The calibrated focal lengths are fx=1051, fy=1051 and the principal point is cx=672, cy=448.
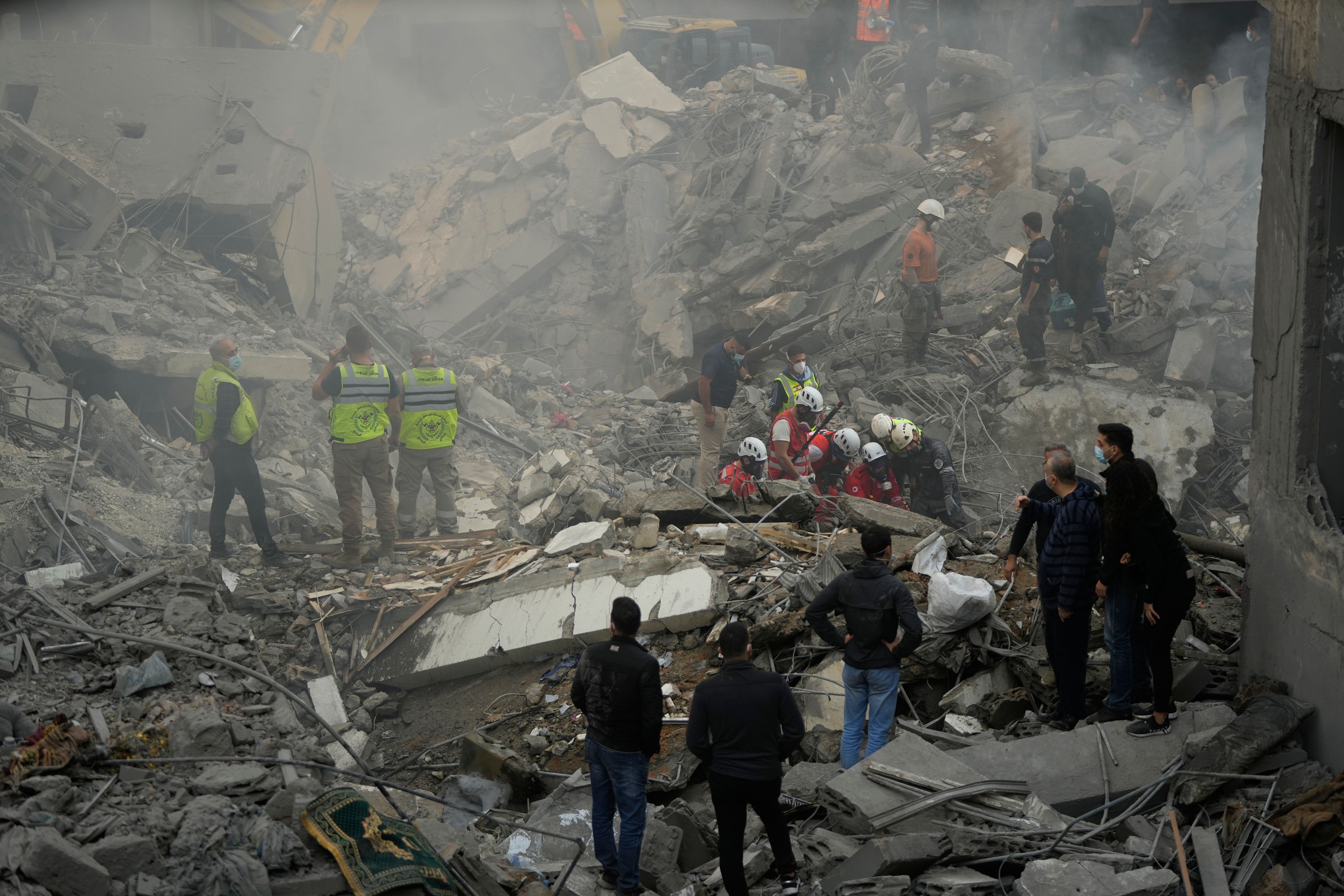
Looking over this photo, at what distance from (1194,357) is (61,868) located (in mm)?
10791

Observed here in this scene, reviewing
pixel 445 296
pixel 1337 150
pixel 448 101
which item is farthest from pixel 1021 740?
pixel 448 101

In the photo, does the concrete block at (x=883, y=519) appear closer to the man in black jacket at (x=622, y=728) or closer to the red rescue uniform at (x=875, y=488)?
the red rescue uniform at (x=875, y=488)

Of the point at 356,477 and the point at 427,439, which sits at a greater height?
the point at 427,439

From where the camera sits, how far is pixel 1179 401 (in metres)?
10.6

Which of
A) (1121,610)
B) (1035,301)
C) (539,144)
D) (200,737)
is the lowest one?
(200,737)

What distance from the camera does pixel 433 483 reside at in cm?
936

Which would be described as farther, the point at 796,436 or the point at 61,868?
the point at 796,436

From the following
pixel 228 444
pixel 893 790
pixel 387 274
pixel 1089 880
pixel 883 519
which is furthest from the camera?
pixel 387 274

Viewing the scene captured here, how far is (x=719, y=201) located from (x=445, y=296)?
15.5 feet

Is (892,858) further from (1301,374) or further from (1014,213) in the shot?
(1014,213)

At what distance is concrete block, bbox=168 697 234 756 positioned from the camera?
4.72 metres

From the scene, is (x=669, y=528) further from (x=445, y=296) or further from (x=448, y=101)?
(x=448, y=101)

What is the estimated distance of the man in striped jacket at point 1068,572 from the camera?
5133 mm

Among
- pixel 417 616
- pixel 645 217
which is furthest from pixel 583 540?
pixel 645 217
